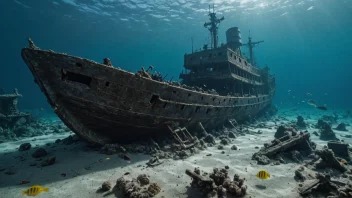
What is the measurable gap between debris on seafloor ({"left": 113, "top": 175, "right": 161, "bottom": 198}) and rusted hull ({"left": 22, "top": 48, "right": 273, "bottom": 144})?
9.44ft

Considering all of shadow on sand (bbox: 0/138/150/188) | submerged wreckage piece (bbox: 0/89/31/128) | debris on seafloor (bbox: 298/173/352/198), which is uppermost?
submerged wreckage piece (bbox: 0/89/31/128)

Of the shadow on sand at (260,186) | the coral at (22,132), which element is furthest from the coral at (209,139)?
the coral at (22,132)

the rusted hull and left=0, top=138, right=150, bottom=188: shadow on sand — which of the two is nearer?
left=0, top=138, right=150, bottom=188: shadow on sand

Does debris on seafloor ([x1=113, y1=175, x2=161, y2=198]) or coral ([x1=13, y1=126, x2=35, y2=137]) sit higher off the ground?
debris on seafloor ([x1=113, y1=175, x2=161, y2=198])

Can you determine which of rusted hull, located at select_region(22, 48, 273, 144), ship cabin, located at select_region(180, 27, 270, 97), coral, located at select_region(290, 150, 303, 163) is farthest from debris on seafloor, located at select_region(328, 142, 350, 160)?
ship cabin, located at select_region(180, 27, 270, 97)

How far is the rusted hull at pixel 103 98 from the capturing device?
566cm

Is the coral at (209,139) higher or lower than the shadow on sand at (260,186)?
higher

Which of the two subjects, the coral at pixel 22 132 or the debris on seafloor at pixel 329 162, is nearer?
the debris on seafloor at pixel 329 162

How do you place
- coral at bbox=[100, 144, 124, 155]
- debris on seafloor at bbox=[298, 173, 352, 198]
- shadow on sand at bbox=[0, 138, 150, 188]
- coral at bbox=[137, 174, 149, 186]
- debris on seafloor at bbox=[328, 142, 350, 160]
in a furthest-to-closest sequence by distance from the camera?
debris on seafloor at bbox=[328, 142, 350, 160]
coral at bbox=[100, 144, 124, 155]
shadow on sand at bbox=[0, 138, 150, 188]
coral at bbox=[137, 174, 149, 186]
debris on seafloor at bbox=[298, 173, 352, 198]

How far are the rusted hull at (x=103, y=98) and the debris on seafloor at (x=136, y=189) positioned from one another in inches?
113

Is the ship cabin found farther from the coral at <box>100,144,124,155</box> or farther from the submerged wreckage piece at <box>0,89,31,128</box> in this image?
the submerged wreckage piece at <box>0,89,31,128</box>

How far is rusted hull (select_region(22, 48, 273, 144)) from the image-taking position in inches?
223

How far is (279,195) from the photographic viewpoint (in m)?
4.31

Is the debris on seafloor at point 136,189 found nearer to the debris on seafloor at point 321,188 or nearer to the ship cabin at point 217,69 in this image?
the debris on seafloor at point 321,188
